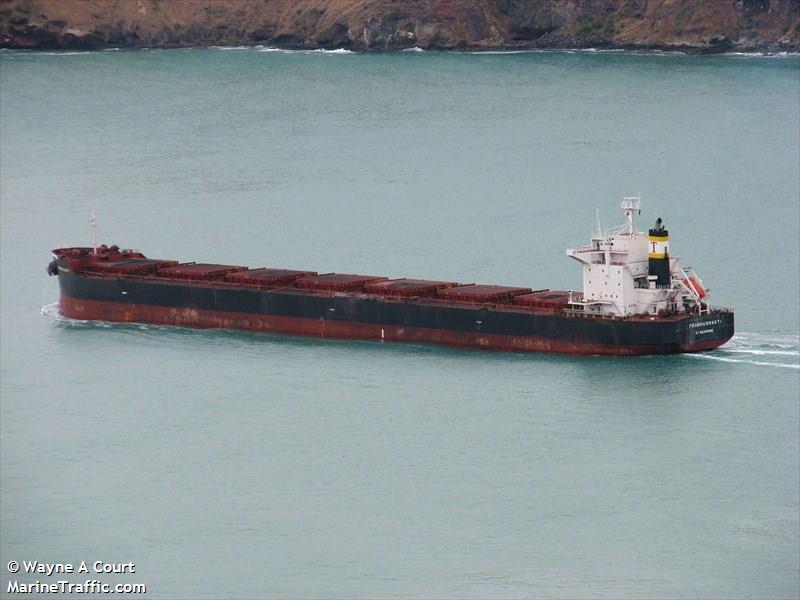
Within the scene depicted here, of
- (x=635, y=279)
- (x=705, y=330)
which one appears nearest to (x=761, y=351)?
(x=705, y=330)

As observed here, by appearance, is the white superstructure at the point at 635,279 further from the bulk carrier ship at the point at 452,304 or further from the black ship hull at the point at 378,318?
the black ship hull at the point at 378,318

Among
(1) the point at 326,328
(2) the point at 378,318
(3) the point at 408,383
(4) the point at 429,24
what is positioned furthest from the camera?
(4) the point at 429,24

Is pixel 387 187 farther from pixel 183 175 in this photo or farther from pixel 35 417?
pixel 35 417

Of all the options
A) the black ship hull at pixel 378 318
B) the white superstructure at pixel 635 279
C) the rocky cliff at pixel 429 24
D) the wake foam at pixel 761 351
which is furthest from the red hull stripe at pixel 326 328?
the rocky cliff at pixel 429 24

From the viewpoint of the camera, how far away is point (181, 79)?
120 m

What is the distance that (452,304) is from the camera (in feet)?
190

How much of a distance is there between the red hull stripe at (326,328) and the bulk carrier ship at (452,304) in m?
0.03

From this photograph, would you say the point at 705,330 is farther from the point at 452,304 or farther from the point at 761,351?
the point at 452,304

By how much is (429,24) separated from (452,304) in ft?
277

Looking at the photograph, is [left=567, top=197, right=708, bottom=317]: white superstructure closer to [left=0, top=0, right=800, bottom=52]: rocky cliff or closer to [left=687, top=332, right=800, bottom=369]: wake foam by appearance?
[left=687, top=332, right=800, bottom=369]: wake foam

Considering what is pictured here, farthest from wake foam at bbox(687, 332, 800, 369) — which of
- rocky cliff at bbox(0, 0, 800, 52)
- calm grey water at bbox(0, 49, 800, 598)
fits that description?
rocky cliff at bbox(0, 0, 800, 52)

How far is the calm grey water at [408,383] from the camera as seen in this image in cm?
4125

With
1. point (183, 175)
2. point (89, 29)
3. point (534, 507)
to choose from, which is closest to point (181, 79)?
point (89, 29)

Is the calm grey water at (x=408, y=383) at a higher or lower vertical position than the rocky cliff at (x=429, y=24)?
lower
